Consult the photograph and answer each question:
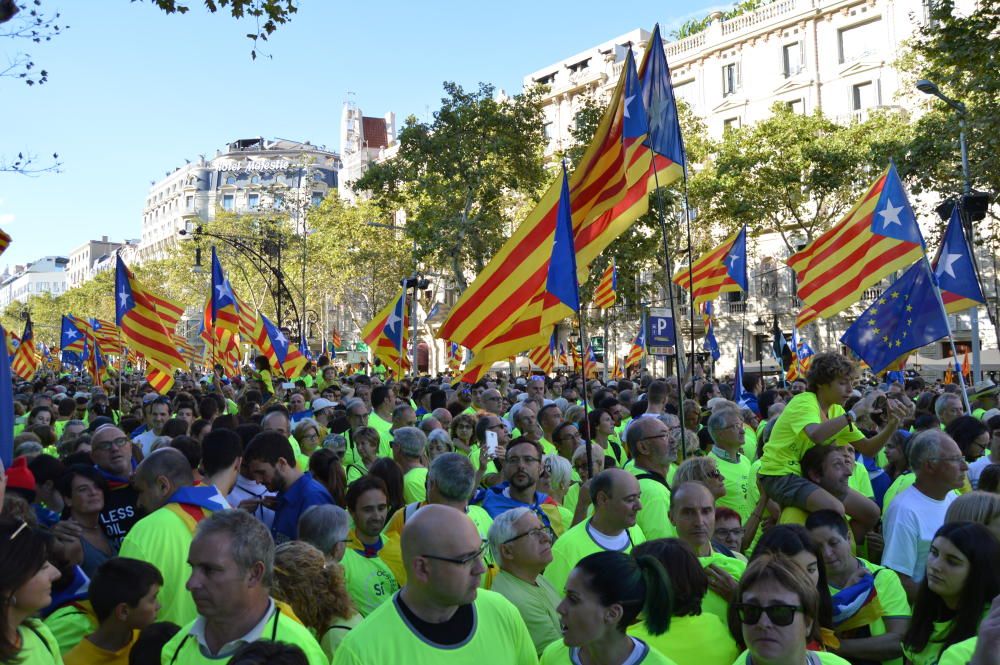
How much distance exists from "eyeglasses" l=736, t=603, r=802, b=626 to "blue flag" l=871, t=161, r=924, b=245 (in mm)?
7676

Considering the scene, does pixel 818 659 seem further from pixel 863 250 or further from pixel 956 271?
pixel 956 271

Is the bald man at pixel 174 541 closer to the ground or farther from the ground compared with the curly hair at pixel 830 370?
closer to the ground

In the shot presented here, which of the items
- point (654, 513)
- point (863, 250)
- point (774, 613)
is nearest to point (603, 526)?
point (654, 513)

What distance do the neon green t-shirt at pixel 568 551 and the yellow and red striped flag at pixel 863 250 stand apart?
21.1 ft

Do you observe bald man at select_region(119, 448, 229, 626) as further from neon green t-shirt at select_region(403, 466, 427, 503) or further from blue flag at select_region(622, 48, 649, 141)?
blue flag at select_region(622, 48, 649, 141)

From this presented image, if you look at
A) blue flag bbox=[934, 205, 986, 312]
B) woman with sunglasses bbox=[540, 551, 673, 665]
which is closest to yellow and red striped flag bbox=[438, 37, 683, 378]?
woman with sunglasses bbox=[540, 551, 673, 665]

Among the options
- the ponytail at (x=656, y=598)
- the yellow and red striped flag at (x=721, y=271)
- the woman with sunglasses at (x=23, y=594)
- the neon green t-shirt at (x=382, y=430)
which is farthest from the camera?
the yellow and red striped flag at (x=721, y=271)

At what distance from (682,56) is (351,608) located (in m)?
48.1

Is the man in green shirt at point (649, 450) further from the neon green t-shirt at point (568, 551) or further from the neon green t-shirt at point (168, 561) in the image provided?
the neon green t-shirt at point (168, 561)

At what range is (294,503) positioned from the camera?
5.63 meters

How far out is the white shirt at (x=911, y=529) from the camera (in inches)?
194

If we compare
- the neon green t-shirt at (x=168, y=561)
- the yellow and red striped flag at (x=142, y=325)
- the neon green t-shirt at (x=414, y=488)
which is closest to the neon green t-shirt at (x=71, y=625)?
the neon green t-shirt at (x=168, y=561)

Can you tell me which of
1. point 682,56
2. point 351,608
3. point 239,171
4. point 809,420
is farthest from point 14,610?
point 239,171

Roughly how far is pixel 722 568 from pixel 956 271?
8266 mm
